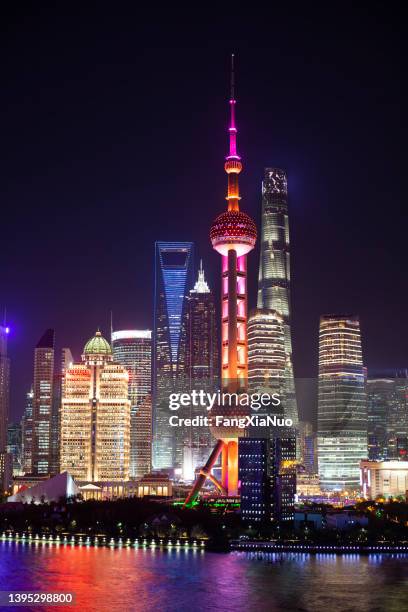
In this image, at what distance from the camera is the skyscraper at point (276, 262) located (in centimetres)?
17450

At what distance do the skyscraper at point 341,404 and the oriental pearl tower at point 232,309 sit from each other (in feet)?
187

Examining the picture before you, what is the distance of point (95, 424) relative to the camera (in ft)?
395

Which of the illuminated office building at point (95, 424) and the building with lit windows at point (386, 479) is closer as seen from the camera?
the illuminated office building at point (95, 424)

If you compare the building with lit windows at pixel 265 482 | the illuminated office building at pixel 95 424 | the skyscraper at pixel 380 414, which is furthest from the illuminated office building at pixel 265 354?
the building with lit windows at pixel 265 482

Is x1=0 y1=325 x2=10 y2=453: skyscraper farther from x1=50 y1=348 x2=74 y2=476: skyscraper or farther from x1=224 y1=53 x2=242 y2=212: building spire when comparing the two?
x1=224 y1=53 x2=242 y2=212: building spire

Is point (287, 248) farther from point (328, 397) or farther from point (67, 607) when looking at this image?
point (67, 607)

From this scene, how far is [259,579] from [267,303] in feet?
381

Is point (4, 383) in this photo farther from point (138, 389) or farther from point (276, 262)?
point (276, 262)

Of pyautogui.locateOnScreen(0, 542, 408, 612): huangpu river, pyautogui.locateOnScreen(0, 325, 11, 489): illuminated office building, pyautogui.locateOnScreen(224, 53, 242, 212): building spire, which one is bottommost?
pyautogui.locateOnScreen(0, 542, 408, 612): huangpu river

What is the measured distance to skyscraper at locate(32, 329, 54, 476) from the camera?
16262cm

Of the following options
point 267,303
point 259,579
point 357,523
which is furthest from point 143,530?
point 267,303

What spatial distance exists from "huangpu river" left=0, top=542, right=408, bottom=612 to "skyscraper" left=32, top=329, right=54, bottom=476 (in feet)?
291

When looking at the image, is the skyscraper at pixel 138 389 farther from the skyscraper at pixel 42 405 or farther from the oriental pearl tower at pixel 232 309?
the oriental pearl tower at pixel 232 309

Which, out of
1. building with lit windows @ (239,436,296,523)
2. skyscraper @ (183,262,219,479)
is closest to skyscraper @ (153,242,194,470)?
skyscraper @ (183,262,219,479)
